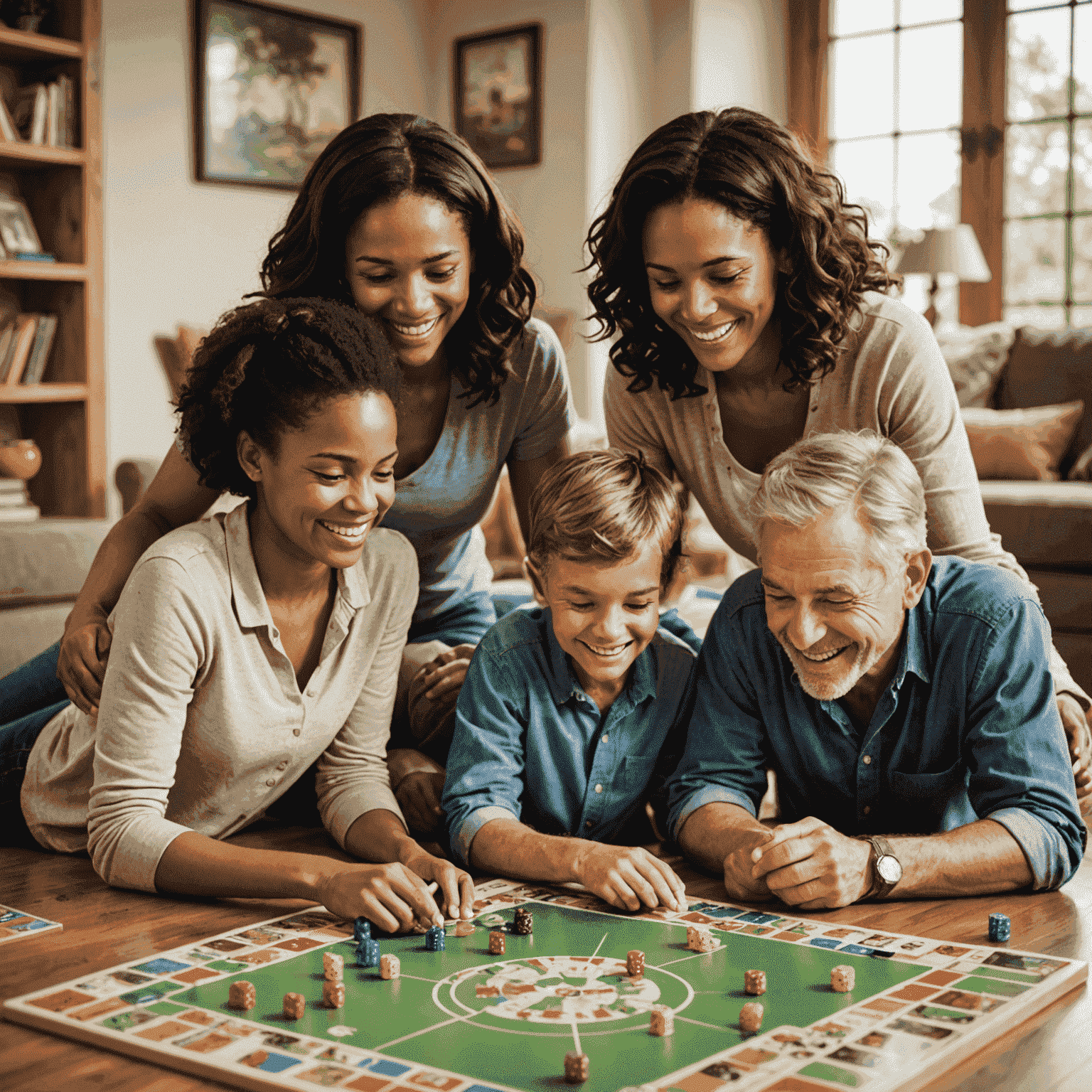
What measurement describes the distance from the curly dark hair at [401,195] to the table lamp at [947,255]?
12.5 ft

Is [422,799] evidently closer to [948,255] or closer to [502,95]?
[948,255]

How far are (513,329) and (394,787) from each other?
83 centimetres

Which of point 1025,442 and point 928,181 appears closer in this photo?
point 1025,442

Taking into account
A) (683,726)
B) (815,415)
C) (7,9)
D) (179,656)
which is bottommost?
(683,726)

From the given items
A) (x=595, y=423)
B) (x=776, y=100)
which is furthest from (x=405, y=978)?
(x=776, y=100)

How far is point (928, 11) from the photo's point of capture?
653cm

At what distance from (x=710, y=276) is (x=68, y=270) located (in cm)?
375

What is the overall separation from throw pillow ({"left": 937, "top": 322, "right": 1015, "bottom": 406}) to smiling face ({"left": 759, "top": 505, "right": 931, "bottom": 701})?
369 centimetres

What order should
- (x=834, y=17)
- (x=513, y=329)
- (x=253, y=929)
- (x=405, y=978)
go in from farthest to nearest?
(x=834, y=17), (x=513, y=329), (x=253, y=929), (x=405, y=978)

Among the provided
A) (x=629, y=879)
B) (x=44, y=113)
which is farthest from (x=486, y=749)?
(x=44, y=113)

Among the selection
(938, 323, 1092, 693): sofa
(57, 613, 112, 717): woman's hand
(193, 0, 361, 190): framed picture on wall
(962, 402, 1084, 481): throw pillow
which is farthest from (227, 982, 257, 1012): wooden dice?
(193, 0, 361, 190): framed picture on wall

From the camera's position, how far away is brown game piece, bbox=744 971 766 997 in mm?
1501

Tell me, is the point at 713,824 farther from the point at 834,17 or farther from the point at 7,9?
the point at 834,17

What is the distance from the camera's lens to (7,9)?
5.16m
